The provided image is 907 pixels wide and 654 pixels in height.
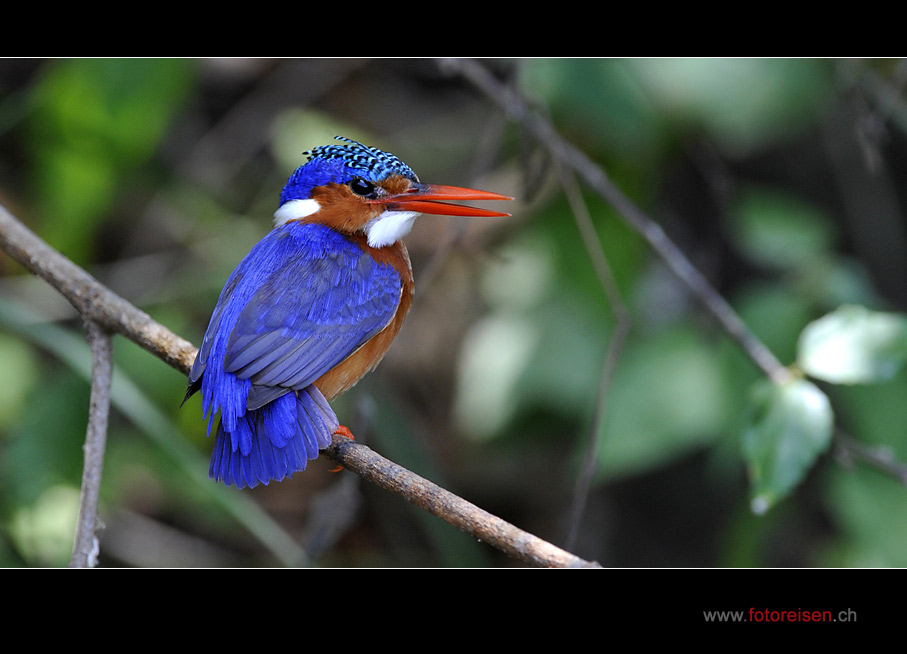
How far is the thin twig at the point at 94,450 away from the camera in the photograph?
1.65m

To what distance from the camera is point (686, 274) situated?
7.65ft

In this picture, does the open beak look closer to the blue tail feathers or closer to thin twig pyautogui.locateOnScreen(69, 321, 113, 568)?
the blue tail feathers

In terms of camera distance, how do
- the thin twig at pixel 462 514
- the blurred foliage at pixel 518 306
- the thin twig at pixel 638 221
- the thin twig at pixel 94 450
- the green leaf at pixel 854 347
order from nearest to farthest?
the thin twig at pixel 462 514 < the thin twig at pixel 94 450 < the green leaf at pixel 854 347 < the thin twig at pixel 638 221 < the blurred foliage at pixel 518 306

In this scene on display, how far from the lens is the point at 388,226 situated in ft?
6.77

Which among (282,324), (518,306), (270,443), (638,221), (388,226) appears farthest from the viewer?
(518,306)

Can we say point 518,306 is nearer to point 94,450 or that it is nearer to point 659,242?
point 659,242

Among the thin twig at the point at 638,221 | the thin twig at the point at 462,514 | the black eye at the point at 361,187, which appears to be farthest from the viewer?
the thin twig at the point at 638,221

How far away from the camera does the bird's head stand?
6.60ft

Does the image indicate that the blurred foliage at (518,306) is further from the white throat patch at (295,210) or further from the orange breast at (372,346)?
the white throat patch at (295,210)

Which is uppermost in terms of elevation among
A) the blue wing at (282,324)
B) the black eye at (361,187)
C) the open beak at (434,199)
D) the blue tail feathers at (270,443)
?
the black eye at (361,187)

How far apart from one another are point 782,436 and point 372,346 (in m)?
0.96

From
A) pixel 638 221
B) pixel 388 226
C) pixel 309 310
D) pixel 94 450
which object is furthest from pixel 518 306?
pixel 94 450

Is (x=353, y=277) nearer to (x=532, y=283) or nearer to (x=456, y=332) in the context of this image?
(x=532, y=283)

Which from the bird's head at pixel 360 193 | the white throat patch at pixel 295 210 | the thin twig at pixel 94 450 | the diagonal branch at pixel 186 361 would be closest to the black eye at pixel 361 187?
the bird's head at pixel 360 193
